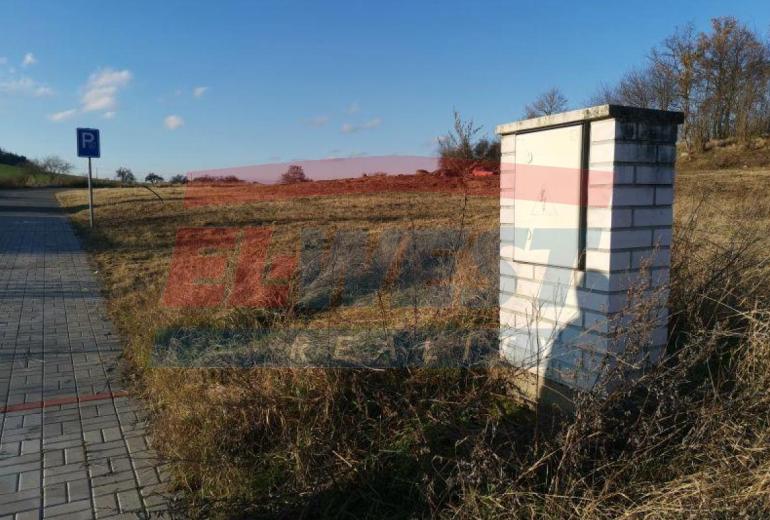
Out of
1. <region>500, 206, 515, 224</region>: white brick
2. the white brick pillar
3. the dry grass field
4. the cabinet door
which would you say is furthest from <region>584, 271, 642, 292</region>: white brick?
<region>500, 206, 515, 224</region>: white brick

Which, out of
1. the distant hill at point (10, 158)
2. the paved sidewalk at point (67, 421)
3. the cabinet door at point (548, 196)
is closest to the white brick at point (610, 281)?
the cabinet door at point (548, 196)

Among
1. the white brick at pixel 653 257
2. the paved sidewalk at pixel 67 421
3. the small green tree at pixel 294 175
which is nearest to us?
the paved sidewalk at pixel 67 421

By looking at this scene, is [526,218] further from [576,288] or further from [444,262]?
[444,262]

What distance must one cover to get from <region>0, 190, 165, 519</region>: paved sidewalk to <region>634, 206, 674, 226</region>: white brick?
287 cm

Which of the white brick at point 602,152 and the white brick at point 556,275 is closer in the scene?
the white brick at point 602,152

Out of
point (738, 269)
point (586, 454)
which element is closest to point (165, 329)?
point (586, 454)

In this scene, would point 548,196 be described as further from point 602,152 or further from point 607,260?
point 607,260

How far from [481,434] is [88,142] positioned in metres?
15.8

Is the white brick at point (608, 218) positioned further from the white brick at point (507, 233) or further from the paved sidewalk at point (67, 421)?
the paved sidewalk at point (67, 421)

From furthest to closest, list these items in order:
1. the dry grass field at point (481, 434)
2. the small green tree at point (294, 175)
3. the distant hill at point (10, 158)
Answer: the distant hill at point (10, 158) → the small green tree at point (294, 175) → the dry grass field at point (481, 434)

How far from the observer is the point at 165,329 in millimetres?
5203

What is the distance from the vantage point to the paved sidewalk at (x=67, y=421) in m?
2.94

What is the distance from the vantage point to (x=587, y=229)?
317cm

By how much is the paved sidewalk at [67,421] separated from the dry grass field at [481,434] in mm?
226
